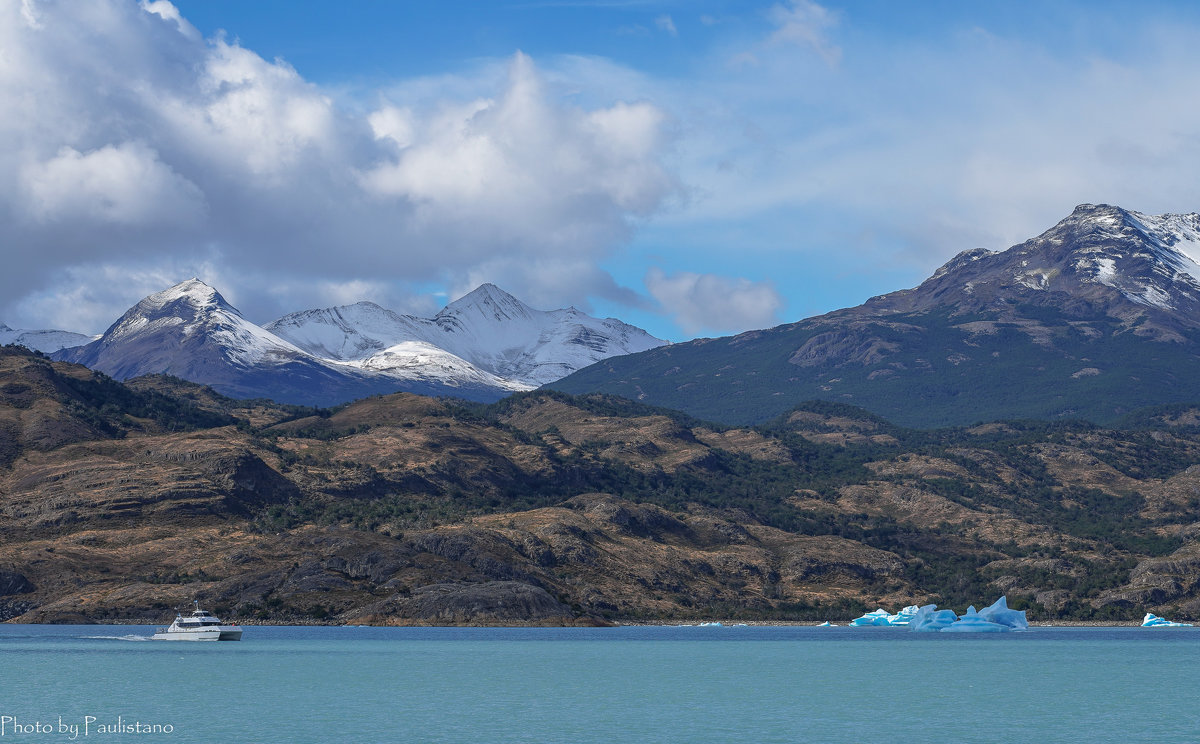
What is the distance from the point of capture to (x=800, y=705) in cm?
12331

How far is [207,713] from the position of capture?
11044cm

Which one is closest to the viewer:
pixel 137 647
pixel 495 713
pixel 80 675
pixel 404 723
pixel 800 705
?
pixel 404 723

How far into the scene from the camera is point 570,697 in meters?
128

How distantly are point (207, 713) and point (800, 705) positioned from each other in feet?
174

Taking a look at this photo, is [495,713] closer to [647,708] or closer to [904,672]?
[647,708]

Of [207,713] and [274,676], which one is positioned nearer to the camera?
[207,713]

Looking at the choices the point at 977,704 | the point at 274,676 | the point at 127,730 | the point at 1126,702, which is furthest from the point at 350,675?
the point at 1126,702

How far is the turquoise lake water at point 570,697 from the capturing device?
4023 inches

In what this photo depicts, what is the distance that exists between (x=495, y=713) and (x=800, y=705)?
96.1 ft

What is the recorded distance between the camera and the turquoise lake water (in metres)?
102

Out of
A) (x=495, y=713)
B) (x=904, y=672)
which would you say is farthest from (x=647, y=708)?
(x=904, y=672)

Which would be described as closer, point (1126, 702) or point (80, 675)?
point (1126, 702)

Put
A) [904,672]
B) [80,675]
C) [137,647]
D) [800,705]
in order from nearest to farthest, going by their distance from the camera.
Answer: [800,705] < [80,675] < [904,672] < [137,647]

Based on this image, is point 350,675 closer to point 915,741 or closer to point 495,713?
point 495,713
